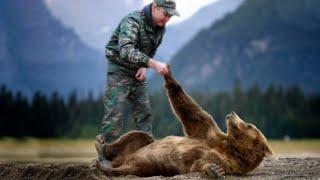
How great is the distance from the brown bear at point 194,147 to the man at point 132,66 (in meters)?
0.42

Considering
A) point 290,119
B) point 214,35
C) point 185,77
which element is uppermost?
point 214,35

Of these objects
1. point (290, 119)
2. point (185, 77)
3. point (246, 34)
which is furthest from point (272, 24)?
point (290, 119)

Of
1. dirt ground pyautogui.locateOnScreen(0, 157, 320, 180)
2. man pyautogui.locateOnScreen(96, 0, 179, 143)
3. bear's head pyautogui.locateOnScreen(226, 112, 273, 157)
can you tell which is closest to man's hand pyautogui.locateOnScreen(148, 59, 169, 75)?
man pyautogui.locateOnScreen(96, 0, 179, 143)

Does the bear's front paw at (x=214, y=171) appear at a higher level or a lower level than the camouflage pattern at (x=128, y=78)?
lower

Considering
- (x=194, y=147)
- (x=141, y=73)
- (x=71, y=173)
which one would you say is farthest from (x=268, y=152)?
(x=71, y=173)

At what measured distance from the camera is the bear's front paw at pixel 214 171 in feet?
16.1

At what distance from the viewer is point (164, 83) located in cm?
542

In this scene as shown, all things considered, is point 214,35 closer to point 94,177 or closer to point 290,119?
point 290,119

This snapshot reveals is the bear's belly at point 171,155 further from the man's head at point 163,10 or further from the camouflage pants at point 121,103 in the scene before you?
the man's head at point 163,10

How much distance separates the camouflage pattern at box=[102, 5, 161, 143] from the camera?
19.4 feet

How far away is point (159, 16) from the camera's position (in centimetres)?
592

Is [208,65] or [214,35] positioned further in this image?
[214,35]

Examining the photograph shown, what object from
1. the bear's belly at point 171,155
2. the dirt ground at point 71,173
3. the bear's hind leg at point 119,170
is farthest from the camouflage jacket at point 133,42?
the dirt ground at point 71,173

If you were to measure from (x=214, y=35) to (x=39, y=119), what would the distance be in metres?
44.8
